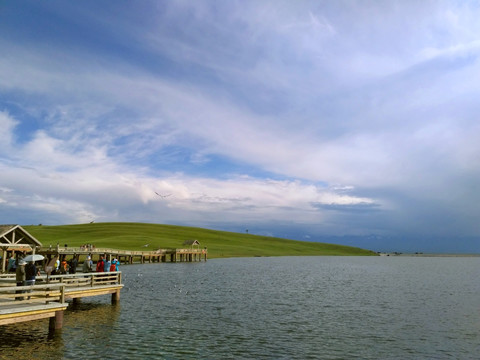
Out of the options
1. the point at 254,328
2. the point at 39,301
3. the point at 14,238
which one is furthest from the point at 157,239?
the point at 39,301

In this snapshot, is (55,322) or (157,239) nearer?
(55,322)

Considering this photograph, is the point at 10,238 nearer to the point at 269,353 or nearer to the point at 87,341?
the point at 87,341

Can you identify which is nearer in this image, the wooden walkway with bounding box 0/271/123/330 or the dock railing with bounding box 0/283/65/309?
the wooden walkway with bounding box 0/271/123/330

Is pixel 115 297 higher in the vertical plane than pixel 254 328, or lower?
higher

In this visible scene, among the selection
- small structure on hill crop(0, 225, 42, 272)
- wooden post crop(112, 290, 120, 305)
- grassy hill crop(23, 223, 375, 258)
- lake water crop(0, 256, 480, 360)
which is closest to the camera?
lake water crop(0, 256, 480, 360)

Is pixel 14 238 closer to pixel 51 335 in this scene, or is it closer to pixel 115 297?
pixel 115 297

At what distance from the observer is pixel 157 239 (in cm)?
13862

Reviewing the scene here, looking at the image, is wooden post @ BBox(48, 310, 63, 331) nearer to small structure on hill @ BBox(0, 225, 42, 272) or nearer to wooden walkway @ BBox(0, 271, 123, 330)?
wooden walkway @ BBox(0, 271, 123, 330)

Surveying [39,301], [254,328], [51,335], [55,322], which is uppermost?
[39,301]

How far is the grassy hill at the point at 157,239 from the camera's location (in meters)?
124

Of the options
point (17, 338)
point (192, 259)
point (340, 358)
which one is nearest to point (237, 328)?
point (340, 358)

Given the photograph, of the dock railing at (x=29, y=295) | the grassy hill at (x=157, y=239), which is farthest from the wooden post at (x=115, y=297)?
the grassy hill at (x=157, y=239)

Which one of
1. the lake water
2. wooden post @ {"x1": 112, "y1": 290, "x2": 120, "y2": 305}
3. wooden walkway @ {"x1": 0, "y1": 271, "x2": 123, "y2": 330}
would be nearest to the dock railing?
wooden walkway @ {"x1": 0, "y1": 271, "x2": 123, "y2": 330}

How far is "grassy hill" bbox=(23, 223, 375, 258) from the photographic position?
123750 mm
